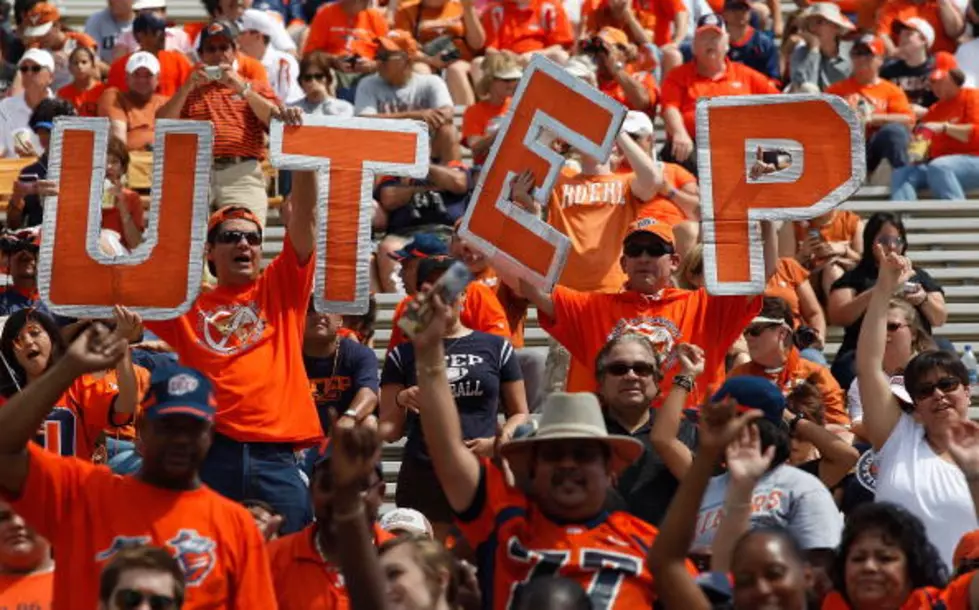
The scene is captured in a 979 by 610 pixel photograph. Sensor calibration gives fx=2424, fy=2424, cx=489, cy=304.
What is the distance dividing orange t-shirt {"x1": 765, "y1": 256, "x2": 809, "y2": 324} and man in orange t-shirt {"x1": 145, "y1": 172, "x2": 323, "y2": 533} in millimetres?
3484

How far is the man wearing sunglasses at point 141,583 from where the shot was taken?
6.47m

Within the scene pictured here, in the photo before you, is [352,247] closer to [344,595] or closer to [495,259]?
[495,259]

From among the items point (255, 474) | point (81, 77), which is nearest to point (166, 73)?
point (81, 77)

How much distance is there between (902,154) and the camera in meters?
15.2

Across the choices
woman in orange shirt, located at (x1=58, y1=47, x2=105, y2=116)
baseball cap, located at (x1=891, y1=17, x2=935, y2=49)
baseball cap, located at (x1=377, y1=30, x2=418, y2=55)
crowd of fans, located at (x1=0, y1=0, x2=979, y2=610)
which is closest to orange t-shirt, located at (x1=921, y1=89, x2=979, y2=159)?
crowd of fans, located at (x1=0, y1=0, x2=979, y2=610)

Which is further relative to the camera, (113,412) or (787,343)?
(787,343)

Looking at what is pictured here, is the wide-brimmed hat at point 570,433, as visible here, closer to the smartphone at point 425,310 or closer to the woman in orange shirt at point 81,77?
the smartphone at point 425,310

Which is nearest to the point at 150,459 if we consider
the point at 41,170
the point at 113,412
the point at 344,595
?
the point at 344,595

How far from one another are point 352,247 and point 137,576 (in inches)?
118

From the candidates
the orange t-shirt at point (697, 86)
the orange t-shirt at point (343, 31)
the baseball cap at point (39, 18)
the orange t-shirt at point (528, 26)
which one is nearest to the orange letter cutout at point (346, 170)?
the orange t-shirt at point (697, 86)

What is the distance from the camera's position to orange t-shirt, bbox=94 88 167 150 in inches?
591

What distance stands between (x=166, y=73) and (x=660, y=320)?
22.5 feet

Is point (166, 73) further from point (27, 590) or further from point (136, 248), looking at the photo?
point (27, 590)

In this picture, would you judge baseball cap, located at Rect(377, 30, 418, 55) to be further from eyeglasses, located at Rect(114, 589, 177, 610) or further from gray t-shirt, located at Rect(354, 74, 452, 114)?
eyeglasses, located at Rect(114, 589, 177, 610)
